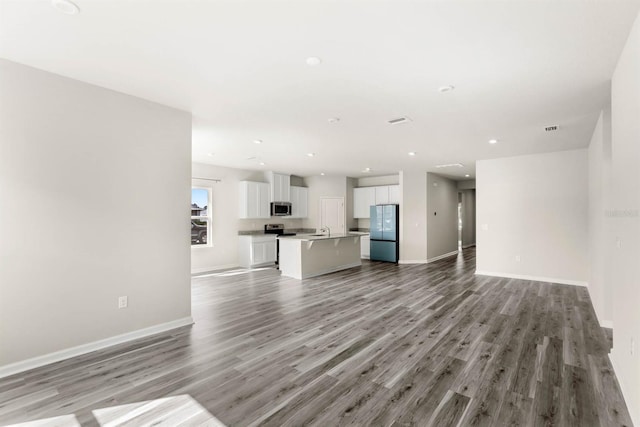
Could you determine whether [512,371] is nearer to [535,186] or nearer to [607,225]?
[607,225]

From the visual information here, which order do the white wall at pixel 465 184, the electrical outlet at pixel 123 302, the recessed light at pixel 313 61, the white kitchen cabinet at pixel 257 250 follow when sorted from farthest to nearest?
1. the white wall at pixel 465 184
2. the white kitchen cabinet at pixel 257 250
3. the electrical outlet at pixel 123 302
4. the recessed light at pixel 313 61

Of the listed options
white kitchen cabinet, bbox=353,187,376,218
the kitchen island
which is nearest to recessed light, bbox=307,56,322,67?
the kitchen island

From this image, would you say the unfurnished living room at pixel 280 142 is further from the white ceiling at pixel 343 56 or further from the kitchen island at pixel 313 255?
the kitchen island at pixel 313 255

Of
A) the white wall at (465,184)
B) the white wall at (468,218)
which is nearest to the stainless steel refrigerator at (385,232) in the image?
the white wall at (465,184)

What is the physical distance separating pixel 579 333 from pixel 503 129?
288cm

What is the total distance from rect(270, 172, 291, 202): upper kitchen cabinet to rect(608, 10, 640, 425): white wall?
Answer: 7.37 meters

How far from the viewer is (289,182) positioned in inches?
372

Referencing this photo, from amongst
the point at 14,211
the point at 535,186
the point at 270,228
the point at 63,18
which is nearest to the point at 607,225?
the point at 535,186

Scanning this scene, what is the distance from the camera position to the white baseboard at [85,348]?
2621mm

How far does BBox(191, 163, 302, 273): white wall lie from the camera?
7.50m

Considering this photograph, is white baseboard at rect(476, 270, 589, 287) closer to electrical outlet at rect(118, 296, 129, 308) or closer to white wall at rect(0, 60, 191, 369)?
white wall at rect(0, 60, 191, 369)

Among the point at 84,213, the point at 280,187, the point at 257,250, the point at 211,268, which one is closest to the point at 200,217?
the point at 211,268

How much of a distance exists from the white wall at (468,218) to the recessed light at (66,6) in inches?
466

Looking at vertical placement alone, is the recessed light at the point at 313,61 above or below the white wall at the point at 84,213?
above
